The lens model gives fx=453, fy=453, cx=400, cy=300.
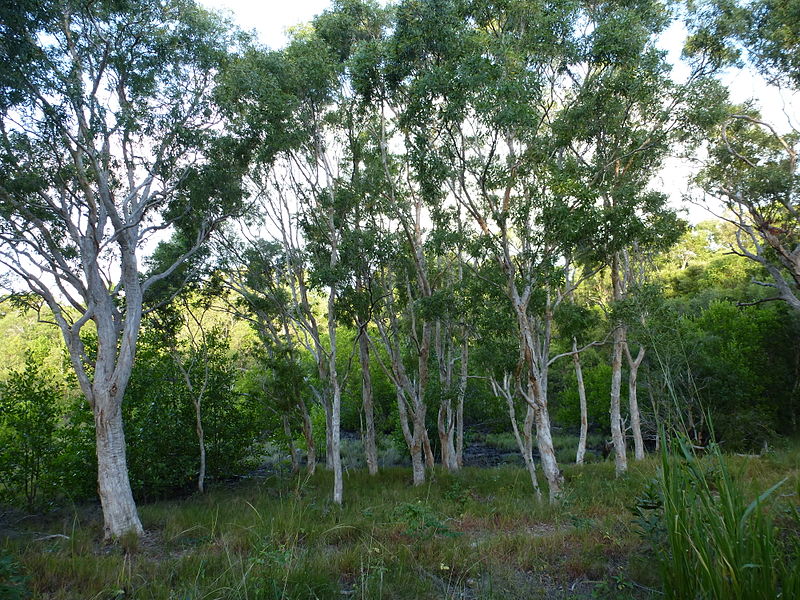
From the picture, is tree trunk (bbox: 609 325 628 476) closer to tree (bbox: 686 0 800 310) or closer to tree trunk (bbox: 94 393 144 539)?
tree (bbox: 686 0 800 310)

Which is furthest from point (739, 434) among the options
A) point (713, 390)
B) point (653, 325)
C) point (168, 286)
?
point (168, 286)

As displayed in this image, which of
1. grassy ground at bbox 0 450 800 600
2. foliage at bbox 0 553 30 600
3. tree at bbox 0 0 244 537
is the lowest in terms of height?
grassy ground at bbox 0 450 800 600

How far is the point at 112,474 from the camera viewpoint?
9148 mm

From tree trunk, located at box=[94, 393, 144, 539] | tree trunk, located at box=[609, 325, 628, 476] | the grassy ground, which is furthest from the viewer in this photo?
tree trunk, located at box=[609, 325, 628, 476]

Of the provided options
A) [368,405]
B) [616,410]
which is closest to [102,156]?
[368,405]

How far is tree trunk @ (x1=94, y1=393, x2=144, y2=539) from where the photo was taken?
901 cm

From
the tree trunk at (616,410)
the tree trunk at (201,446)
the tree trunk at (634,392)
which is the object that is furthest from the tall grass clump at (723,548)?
the tree trunk at (201,446)

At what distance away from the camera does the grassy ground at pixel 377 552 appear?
4.48 meters

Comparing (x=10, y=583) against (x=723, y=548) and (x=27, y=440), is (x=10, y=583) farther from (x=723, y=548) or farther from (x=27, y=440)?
(x=27, y=440)

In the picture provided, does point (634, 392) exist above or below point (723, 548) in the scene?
above

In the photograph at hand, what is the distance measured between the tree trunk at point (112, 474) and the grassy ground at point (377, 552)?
436mm

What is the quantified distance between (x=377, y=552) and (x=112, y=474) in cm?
660

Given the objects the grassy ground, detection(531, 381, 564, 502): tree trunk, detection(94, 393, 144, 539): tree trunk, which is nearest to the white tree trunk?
detection(531, 381, 564, 502): tree trunk

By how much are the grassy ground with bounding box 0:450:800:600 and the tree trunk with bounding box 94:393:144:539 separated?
436mm
